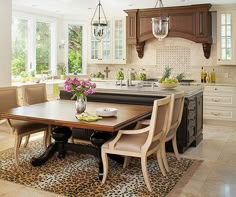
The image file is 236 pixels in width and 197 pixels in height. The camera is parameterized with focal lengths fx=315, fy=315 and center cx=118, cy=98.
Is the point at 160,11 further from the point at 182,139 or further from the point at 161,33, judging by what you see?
the point at 182,139

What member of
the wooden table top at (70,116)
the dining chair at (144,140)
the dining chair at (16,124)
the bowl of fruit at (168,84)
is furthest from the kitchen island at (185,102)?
the dining chair at (144,140)

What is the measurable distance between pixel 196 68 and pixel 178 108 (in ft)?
12.4

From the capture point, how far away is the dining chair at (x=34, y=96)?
4.69 metres

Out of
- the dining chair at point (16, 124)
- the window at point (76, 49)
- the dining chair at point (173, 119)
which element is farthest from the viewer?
the window at point (76, 49)

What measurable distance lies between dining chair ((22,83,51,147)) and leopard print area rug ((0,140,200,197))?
35 centimetres

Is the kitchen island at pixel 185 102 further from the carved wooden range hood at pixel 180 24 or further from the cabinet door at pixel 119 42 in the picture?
the cabinet door at pixel 119 42

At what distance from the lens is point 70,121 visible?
3.31 metres

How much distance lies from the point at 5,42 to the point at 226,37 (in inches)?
180

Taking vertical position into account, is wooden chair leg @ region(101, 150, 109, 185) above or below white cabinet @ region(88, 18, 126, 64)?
below

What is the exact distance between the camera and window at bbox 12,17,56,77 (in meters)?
7.33

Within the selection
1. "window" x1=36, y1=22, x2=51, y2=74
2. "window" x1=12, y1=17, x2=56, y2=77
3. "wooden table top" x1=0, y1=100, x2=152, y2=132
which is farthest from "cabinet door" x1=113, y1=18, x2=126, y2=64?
"wooden table top" x1=0, y1=100, x2=152, y2=132

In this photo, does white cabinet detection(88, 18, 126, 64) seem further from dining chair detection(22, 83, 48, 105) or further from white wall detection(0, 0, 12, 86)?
dining chair detection(22, 83, 48, 105)

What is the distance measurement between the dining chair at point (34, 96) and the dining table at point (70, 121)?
25 cm

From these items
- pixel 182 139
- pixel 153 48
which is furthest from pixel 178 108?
pixel 153 48
